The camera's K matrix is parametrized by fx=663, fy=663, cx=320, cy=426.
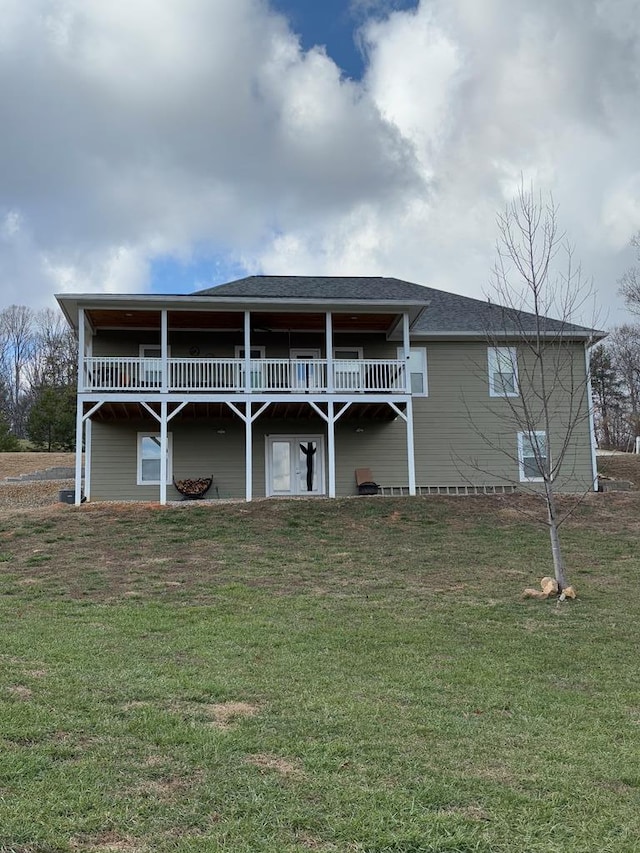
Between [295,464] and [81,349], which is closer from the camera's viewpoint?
[81,349]

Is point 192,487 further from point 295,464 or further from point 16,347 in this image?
point 16,347

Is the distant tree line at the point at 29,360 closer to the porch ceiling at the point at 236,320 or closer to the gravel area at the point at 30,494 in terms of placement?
the gravel area at the point at 30,494

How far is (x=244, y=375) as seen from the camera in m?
16.4

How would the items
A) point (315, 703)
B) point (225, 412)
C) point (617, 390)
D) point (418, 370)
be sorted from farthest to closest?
point (617, 390) → point (418, 370) → point (225, 412) → point (315, 703)

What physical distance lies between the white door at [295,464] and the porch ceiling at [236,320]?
3119 mm

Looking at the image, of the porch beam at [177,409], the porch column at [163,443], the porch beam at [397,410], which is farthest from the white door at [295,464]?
the porch column at [163,443]

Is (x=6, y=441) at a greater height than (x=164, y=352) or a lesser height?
lesser

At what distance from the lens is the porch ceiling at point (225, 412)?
55.4ft

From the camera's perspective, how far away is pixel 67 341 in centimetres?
4478

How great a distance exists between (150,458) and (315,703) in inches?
560

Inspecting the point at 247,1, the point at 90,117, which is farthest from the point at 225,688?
→ the point at 90,117

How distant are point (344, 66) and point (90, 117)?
21.7 feet

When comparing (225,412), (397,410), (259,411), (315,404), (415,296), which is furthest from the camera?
(415,296)

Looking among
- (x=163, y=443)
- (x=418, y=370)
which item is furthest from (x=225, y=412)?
(x=418, y=370)
